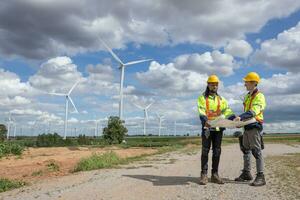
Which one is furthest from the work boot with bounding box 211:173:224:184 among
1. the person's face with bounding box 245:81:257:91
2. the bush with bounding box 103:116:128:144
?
the bush with bounding box 103:116:128:144

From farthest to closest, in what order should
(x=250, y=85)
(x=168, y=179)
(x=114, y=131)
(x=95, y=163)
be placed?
(x=114, y=131) < (x=95, y=163) < (x=168, y=179) < (x=250, y=85)

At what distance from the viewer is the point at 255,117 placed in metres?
8.88

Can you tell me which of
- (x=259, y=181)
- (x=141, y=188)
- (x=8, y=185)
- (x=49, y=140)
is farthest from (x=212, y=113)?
(x=49, y=140)

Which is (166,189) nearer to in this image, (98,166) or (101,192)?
(101,192)

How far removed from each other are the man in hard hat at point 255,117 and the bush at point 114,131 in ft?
149

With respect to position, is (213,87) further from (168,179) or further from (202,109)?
(168,179)

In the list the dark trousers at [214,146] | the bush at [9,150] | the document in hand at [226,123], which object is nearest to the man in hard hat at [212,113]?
the dark trousers at [214,146]

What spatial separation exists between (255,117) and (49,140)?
5784 cm

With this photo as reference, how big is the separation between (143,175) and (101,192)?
2517 millimetres

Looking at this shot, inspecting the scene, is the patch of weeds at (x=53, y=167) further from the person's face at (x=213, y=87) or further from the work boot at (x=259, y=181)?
the work boot at (x=259, y=181)

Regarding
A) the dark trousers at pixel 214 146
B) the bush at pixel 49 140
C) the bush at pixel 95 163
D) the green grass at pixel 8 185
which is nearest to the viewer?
the dark trousers at pixel 214 146

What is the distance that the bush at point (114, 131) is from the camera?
54.2 m

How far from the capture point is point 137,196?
26.2ft

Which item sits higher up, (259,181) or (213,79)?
(213,79)
